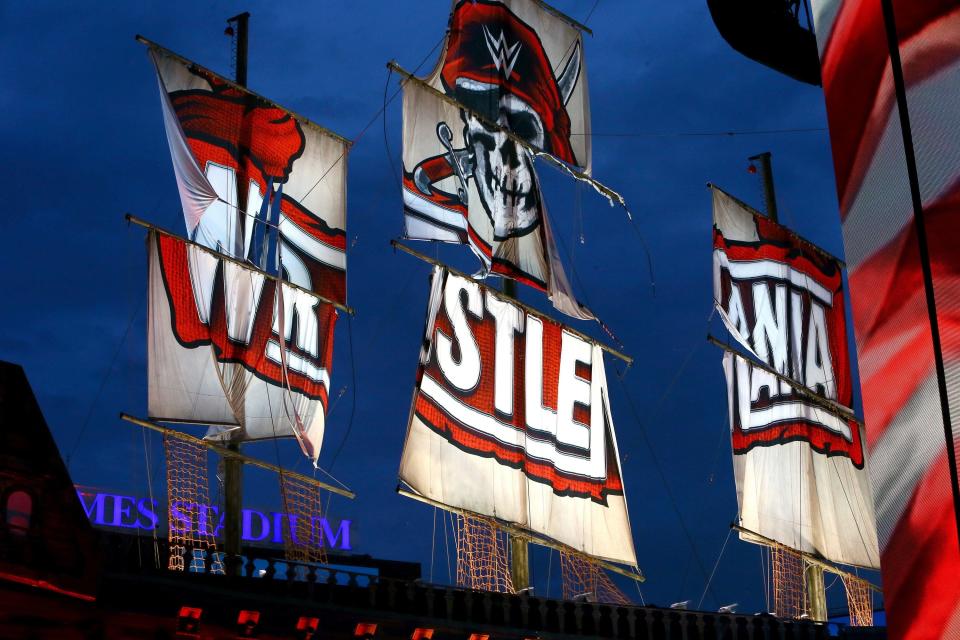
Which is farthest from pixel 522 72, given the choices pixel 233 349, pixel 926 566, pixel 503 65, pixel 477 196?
pixel 926 566

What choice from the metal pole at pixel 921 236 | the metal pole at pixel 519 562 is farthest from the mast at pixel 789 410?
the metal pole at pixel 921 236

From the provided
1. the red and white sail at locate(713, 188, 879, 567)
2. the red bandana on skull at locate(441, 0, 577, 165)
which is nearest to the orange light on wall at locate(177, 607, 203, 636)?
the red bandana on skull at locate(441, 0, 577, 165)

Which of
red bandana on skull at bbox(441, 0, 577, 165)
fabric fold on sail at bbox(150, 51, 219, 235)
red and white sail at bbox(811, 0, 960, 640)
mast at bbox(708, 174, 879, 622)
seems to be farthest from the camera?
mast at bbox(708, 174, 879, 622)

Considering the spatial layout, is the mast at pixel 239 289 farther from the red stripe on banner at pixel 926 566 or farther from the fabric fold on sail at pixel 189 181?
the red stripe on banner at pixel 926 566

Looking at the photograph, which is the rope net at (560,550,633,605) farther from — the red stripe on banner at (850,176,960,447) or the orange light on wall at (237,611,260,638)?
the red stripe on banner at (850,176,960,447)

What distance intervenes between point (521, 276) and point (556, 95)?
218 inches

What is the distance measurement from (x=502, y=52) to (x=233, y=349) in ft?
34.0

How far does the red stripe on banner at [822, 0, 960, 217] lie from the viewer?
9703 mm

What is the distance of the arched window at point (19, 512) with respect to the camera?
16.7 meters

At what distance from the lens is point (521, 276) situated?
31234mm

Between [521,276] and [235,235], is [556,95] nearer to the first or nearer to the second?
[521,276]

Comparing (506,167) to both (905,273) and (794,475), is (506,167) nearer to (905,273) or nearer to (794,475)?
(794,475)

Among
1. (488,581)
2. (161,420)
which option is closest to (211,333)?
(161,420)

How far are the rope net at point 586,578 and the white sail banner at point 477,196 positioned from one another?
550 cm
